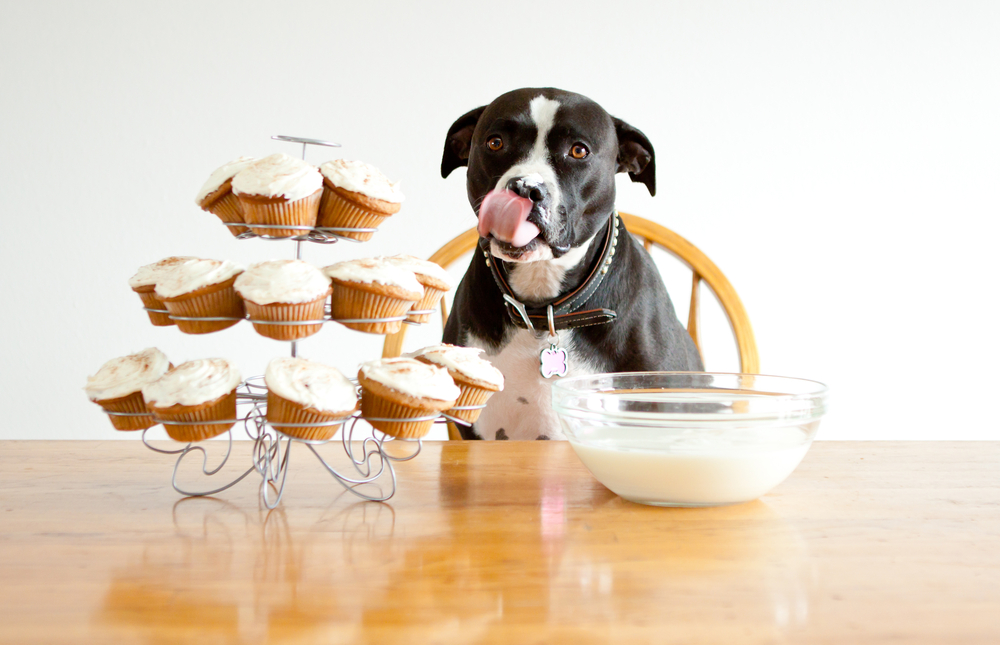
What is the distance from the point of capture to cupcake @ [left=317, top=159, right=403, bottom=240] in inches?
28.8

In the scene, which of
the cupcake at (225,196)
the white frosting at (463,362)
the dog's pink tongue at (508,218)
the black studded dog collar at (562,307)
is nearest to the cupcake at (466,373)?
the white frosting at (463,362)

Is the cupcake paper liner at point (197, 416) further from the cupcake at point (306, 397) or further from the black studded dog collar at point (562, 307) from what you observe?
the black studded dog collar at point (562, 307)

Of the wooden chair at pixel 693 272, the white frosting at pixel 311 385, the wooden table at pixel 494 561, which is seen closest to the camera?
the wooden table at pixel 494 561

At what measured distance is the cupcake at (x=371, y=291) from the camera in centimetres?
70

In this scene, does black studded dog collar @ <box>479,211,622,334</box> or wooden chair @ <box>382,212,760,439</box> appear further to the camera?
wooden chair @ <box>382,212,760,439</box>

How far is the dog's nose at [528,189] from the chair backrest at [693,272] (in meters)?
0.41

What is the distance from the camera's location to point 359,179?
737 millimetres

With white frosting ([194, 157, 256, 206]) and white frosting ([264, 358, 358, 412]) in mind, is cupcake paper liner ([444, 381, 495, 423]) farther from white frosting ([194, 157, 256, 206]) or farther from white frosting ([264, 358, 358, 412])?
white frosting ([194, 157, 256, 206])

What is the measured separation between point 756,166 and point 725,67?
361mm

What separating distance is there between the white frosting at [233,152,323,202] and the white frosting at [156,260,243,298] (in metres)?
0.07

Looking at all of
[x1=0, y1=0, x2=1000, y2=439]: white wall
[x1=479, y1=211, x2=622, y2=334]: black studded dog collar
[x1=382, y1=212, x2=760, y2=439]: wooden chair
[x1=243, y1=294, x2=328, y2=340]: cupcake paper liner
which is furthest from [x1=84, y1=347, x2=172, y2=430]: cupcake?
[x1=0, y1=0, x2=1000, y2=439]: white wall

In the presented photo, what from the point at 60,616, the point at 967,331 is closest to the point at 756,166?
the point at 967,331

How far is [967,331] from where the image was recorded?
2867mm

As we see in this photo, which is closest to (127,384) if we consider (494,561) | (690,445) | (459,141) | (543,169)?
(494,561)
